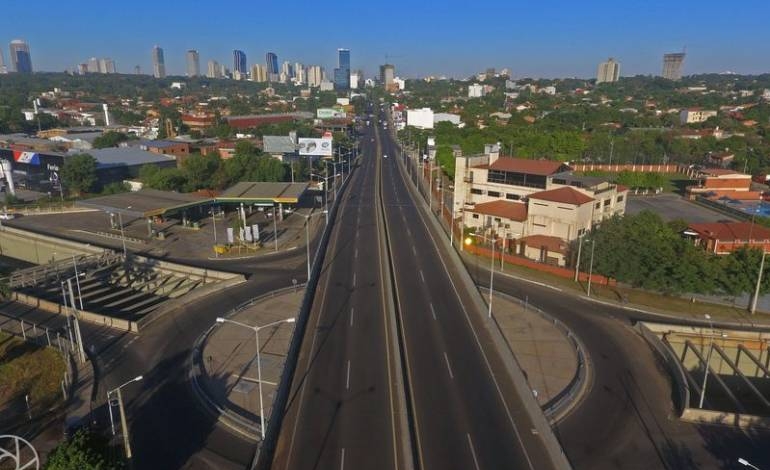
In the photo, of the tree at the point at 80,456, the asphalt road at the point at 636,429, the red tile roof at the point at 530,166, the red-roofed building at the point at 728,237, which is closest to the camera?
the tree at the point at 80,456

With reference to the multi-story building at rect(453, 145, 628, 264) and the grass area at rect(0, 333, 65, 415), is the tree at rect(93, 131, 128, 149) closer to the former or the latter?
the multi-story building at rect(453, 145, 628, 264)

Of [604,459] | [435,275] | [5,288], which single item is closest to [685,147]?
[435,275]

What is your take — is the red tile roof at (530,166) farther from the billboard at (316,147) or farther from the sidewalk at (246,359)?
Answer: the billboard at (316,147)

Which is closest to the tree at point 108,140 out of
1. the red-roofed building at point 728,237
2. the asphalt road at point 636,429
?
the asphalt road at point 636,429

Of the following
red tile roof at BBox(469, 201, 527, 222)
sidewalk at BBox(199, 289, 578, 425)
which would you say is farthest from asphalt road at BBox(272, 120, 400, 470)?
red tile roof at BBox(469, 201, 527, 222)

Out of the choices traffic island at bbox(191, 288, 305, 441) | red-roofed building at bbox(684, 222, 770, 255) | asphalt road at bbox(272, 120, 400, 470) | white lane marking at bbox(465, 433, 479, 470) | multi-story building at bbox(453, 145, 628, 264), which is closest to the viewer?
white lane marking at bbox(465, 433, 479, 470)

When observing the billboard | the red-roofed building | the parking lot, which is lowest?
the parking lot

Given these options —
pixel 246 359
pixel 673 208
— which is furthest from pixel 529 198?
pixel 673 208

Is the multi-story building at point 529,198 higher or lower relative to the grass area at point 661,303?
higher
